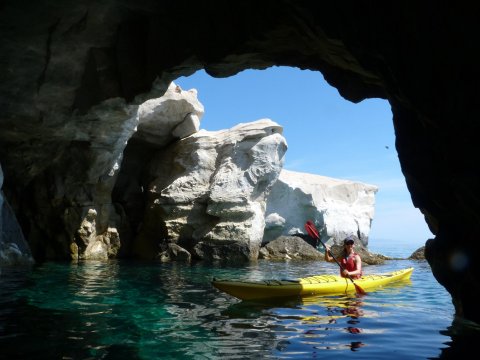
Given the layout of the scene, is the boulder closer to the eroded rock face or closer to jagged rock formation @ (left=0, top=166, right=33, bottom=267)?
the eroded rock face

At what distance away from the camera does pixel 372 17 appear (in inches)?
191

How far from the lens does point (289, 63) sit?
27.9 ft

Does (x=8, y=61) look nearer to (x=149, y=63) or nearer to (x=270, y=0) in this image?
(x=149, y=63)

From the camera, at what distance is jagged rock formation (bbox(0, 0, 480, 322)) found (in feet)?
14.5

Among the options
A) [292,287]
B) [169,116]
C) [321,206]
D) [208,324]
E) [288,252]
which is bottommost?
[208,324]

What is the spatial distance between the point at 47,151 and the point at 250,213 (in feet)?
34.3

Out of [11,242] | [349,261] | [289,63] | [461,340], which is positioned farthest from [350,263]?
[11,242]

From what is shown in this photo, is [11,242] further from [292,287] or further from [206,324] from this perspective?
[206,324]

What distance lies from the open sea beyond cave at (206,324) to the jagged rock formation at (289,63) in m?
1.39

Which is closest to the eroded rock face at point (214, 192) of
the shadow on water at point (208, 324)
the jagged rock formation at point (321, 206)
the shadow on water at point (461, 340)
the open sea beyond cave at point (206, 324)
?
the jagged rock formation at point (321, 206)

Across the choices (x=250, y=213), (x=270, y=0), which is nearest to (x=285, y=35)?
(x=270, y=0)

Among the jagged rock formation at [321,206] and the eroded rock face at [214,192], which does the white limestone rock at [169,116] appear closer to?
the eroded rock face at [214,192]

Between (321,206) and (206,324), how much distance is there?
27.9 m

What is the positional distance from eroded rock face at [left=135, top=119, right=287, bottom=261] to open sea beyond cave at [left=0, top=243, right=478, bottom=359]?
10.7m
